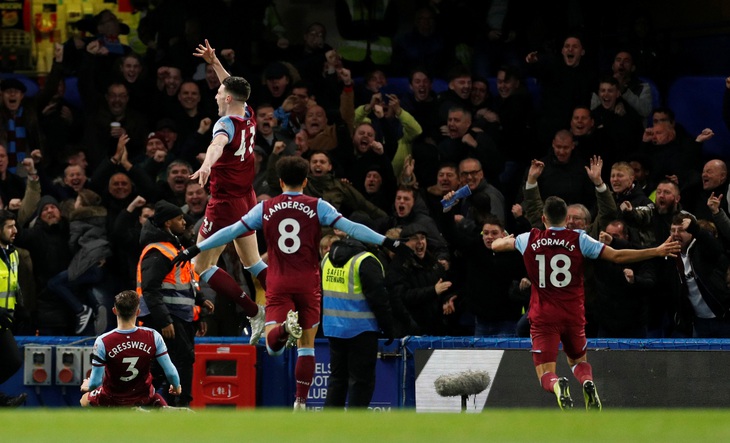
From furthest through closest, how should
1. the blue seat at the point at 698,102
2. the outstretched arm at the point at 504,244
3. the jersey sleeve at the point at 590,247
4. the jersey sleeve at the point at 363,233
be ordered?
the blue seat at the point at 698,102 < the outstretched arm at the point at 504,244 < the jersey sleeve at the point at 590,247 < the jersey sleeve at the point at 363,233

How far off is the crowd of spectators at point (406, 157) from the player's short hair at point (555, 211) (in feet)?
5.05

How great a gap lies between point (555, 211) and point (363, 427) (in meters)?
5.56

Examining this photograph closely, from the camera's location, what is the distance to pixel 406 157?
16.8m

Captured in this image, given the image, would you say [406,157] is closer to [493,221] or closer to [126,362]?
[493,221]

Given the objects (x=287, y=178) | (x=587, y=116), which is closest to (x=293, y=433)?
(x=287, y=178)

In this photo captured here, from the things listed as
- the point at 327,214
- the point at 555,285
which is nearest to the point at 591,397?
the point at 555,285

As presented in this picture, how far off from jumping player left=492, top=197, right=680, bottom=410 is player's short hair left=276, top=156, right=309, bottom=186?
6.16ft

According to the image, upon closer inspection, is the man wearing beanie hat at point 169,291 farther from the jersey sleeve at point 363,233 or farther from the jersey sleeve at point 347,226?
the jersey sleeve at point 363,233

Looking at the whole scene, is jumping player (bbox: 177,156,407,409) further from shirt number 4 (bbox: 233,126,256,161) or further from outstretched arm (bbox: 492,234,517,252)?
outstretched arm (bbox: 492,234,517,252)

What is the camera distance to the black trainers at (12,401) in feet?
45.3

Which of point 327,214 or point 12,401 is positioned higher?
point 327,214

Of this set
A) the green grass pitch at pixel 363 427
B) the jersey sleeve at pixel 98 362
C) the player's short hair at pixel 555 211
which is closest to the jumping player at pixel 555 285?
the player's short hair at pixel 555 211

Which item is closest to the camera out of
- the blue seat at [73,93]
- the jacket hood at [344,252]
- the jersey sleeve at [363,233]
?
the jersey sleeve at [363,233]

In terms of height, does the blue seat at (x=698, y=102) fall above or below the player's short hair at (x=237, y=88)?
above
